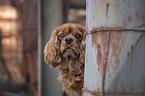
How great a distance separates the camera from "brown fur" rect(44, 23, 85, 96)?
2.18 m

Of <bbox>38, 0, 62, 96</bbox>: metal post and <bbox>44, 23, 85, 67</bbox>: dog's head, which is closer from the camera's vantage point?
<bbox>44, 23, 85, 67</bbox>: dog's head

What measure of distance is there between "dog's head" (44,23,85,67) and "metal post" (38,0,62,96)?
32.7 inches

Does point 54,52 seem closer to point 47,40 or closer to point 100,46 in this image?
point 47,40

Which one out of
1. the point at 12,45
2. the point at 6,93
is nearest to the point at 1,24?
the point at 12,45

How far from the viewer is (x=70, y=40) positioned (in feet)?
7.02

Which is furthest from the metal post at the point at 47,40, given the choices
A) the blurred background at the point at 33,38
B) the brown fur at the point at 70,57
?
the brown fur at the point at 70,57

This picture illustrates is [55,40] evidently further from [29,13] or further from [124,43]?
[29,13]

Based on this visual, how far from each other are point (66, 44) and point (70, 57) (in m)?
0.22

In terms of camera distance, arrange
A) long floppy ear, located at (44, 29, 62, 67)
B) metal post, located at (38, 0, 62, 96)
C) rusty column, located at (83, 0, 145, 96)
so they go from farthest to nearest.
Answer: metal post, located at (38, 0, 62, 96) < long floppy ear, located at (44, 29, 62, 67) < rusty column, located at (83, 0, 145, 96)

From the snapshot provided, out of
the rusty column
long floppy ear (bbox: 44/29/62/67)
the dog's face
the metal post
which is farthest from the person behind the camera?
the metal post

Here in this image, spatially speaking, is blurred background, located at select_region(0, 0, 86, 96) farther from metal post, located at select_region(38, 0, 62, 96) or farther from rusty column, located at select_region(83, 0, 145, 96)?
rusty column, located at select_region(83, 0, 145, 96)

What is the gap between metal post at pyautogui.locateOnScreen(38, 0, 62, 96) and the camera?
317 cm

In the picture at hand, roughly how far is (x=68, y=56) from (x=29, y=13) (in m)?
3.66

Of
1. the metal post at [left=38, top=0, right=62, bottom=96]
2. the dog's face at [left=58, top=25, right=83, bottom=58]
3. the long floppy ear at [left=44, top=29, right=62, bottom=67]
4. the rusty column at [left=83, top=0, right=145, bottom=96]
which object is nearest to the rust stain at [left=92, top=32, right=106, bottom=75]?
the rusty column at [left=83, top=0, right=145, bottom=96]
